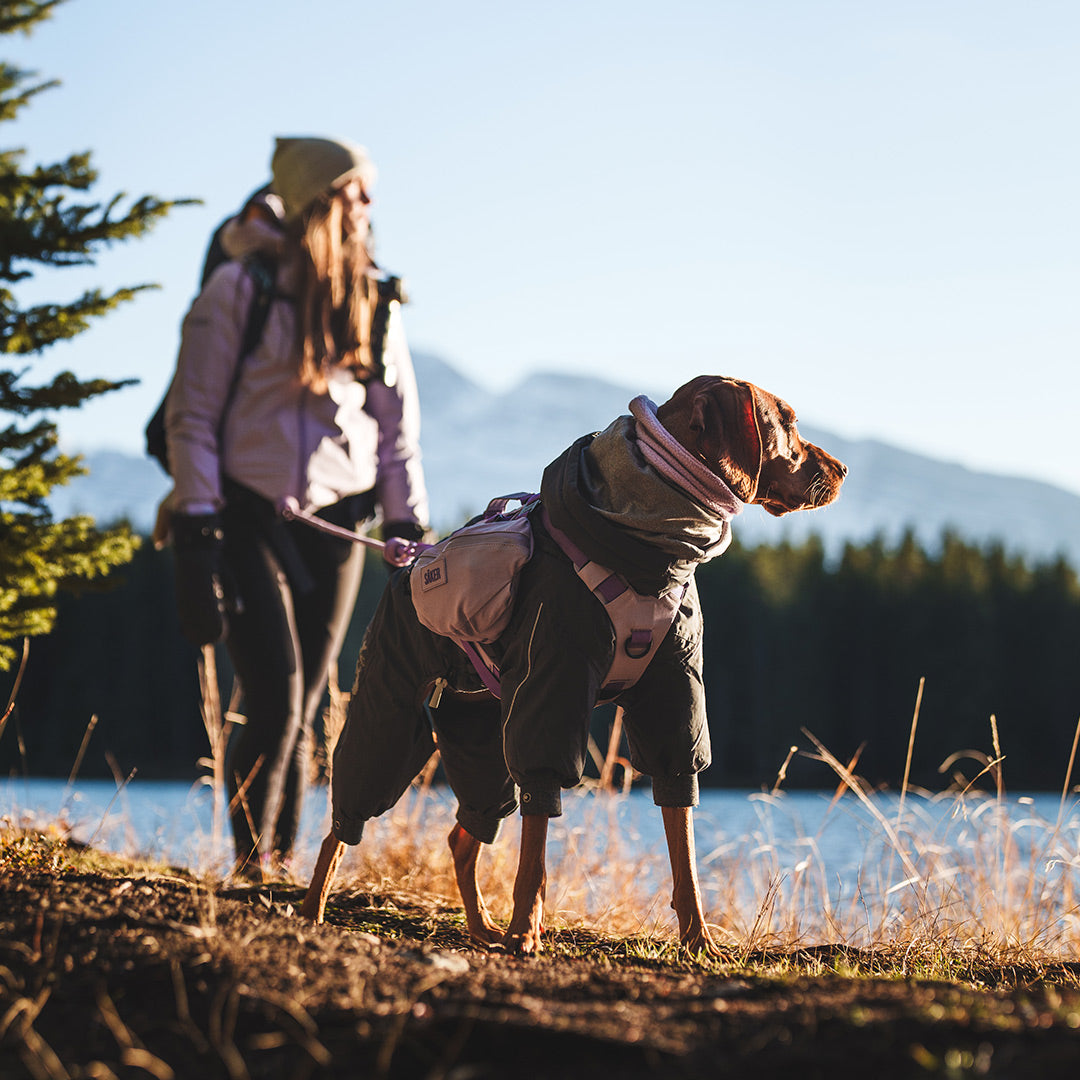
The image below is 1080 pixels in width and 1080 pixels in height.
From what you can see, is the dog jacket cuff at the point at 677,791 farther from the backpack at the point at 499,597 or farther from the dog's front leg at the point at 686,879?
the backpack at the point at 499,597

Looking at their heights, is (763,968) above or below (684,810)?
below

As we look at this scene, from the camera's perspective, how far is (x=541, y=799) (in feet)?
7.98

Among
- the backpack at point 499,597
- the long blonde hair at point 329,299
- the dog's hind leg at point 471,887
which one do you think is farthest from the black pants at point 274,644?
the backpack at point 499,597

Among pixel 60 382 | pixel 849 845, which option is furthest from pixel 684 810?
pixel 849 845

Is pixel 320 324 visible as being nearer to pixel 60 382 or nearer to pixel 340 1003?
pixel 60 382

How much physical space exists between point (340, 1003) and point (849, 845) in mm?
11047

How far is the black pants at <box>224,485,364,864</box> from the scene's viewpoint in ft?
11.2

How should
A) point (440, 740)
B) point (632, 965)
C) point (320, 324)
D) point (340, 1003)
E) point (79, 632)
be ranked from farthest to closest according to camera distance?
point (79, 632) < point (320, 324) < point (440, 740) < point (632, 965) < point (340, 1003)

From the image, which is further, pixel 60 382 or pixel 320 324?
pixel 60 382

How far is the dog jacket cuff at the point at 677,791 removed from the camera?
8.65 ft

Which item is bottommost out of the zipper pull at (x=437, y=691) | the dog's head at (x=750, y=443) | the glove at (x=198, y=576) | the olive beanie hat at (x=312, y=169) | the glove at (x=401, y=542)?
the zipper pull at (x=437, y=691)

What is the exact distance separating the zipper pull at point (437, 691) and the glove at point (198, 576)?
85cm

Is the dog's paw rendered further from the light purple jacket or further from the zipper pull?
the light purple jacket

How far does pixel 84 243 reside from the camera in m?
4.16
